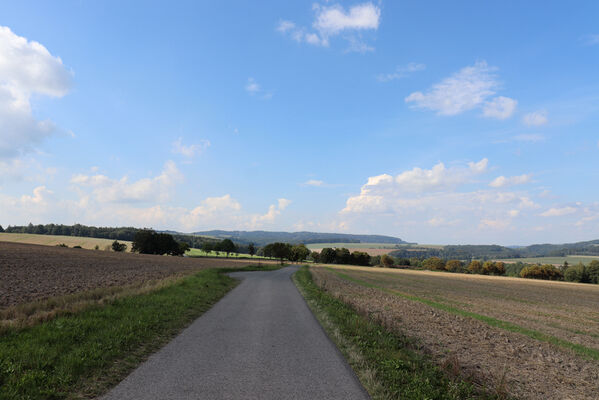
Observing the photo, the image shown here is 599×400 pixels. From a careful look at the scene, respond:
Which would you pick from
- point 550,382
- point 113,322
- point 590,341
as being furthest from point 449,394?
point 590,341

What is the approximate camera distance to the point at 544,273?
9569cm

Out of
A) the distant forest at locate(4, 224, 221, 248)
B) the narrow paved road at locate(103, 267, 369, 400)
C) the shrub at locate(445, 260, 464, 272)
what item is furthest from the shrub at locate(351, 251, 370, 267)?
the narrow paved road at locate(103, 267, 369, 400)

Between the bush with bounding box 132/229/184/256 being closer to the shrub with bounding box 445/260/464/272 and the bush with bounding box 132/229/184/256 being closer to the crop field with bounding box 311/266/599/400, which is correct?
the crop field with bounding box 311/266/599/400

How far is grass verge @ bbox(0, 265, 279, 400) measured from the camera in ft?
19.8


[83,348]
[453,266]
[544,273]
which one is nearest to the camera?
[83,348]

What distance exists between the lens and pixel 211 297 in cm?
1917

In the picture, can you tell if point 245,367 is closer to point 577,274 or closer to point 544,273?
point 577,274

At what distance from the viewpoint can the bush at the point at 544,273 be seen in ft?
310

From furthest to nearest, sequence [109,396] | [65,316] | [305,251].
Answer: [305,251] < [65,316] < [109,396]

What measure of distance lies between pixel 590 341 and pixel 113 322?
2207 cm

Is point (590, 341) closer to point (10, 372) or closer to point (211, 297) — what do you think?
point (211, 297)

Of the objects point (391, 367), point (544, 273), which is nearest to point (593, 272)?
point (544, 273)

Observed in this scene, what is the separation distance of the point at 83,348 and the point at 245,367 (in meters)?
4.31

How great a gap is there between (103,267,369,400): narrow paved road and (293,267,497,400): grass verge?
372mm
